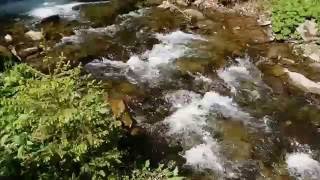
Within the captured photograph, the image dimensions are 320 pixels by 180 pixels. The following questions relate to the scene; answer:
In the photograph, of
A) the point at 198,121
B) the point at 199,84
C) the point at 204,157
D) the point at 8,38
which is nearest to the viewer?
the point at 204,157

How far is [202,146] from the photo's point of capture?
23.3 ft

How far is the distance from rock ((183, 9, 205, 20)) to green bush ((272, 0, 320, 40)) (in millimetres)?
1741

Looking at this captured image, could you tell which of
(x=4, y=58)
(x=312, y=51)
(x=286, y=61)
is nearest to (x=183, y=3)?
(x=286, y=61)

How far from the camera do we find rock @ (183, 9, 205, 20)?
1127cm

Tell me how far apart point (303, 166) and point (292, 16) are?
4578 millimetres

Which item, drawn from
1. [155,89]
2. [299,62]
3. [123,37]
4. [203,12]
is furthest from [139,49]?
[299,62]

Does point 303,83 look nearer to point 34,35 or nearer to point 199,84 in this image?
point 199,84

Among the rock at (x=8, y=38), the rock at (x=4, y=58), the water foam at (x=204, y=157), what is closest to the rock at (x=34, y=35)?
the rock at (x=8, y=38)

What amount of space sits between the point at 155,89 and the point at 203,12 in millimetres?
3798

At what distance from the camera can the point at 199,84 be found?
8.73 meters

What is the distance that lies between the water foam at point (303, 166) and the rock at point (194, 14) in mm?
5062

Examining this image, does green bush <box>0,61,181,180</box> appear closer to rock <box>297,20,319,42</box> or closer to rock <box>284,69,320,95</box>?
rock <box>284,69,320,95</box>

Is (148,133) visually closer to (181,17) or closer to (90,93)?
(90,93)

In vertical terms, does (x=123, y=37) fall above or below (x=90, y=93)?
below
